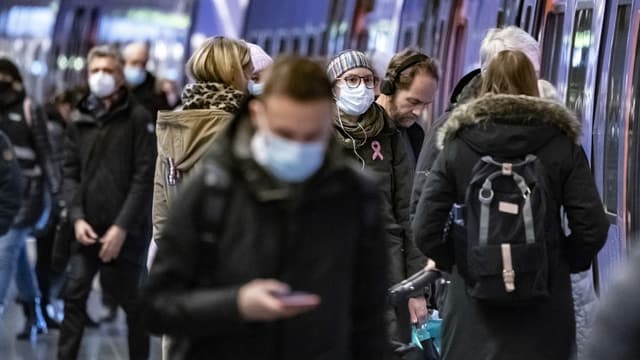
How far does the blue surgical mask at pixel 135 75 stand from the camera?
12.0 m

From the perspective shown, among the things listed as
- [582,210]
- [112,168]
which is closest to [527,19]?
[112,168]

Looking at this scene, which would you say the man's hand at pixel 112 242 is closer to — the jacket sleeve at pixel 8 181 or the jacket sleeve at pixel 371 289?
the jacket sleeve at pixel 8 181

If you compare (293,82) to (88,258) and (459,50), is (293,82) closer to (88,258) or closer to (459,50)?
(88,258)

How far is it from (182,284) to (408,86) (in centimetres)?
362

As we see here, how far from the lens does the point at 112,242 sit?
8.77m

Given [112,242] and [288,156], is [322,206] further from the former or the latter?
[112,242]

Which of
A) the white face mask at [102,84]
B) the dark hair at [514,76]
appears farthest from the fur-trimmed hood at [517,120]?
the white face mask at [102,84]

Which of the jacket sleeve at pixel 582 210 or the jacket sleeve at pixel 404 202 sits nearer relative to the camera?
the jacket sleeve at pixel 582 210

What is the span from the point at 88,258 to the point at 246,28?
416 inches

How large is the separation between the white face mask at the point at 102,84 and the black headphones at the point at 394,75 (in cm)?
213

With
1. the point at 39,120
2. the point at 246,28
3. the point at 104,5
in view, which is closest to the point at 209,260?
the point at 39,120

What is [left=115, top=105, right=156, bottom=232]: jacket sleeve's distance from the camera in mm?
8830

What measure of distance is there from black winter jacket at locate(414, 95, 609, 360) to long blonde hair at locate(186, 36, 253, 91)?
78 centimetres

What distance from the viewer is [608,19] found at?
774 cm
